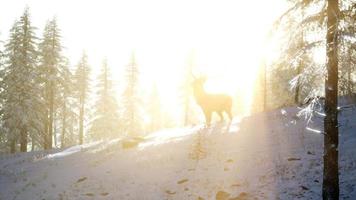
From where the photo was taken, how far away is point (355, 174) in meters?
13.6

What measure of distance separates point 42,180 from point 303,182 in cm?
1349

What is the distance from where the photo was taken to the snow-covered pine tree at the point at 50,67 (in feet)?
146

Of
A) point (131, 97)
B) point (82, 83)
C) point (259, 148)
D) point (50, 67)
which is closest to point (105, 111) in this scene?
point (131, 97)

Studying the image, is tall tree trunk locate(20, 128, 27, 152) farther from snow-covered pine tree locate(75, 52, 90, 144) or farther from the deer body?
the deer body

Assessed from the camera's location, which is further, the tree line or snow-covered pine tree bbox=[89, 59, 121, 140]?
snow-covered pine tree bbox=[89, 59, 121, 140]

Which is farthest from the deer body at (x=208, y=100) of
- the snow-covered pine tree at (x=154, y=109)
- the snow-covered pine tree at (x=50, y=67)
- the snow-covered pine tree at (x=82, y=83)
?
the snow-covered pine tree at (x=154, y=109)

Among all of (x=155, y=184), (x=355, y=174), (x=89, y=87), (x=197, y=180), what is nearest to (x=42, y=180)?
(x=155, y=184)

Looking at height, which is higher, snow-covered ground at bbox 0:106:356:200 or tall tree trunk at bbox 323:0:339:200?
tall tree trunk at bbox 323:0:339:200

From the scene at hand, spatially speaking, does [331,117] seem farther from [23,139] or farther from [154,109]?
[154,109]

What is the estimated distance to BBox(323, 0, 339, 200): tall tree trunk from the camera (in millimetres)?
11969

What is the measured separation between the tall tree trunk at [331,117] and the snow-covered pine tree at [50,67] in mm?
37247

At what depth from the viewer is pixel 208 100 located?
76.7 feet

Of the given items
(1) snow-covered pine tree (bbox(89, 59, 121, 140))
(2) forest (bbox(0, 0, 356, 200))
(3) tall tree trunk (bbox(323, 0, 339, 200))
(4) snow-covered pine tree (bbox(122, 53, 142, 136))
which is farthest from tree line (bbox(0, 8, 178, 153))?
(3) tall tree trunk (bbox(323, 0, 339, 200))

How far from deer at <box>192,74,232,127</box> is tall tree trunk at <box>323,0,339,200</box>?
11.1m
